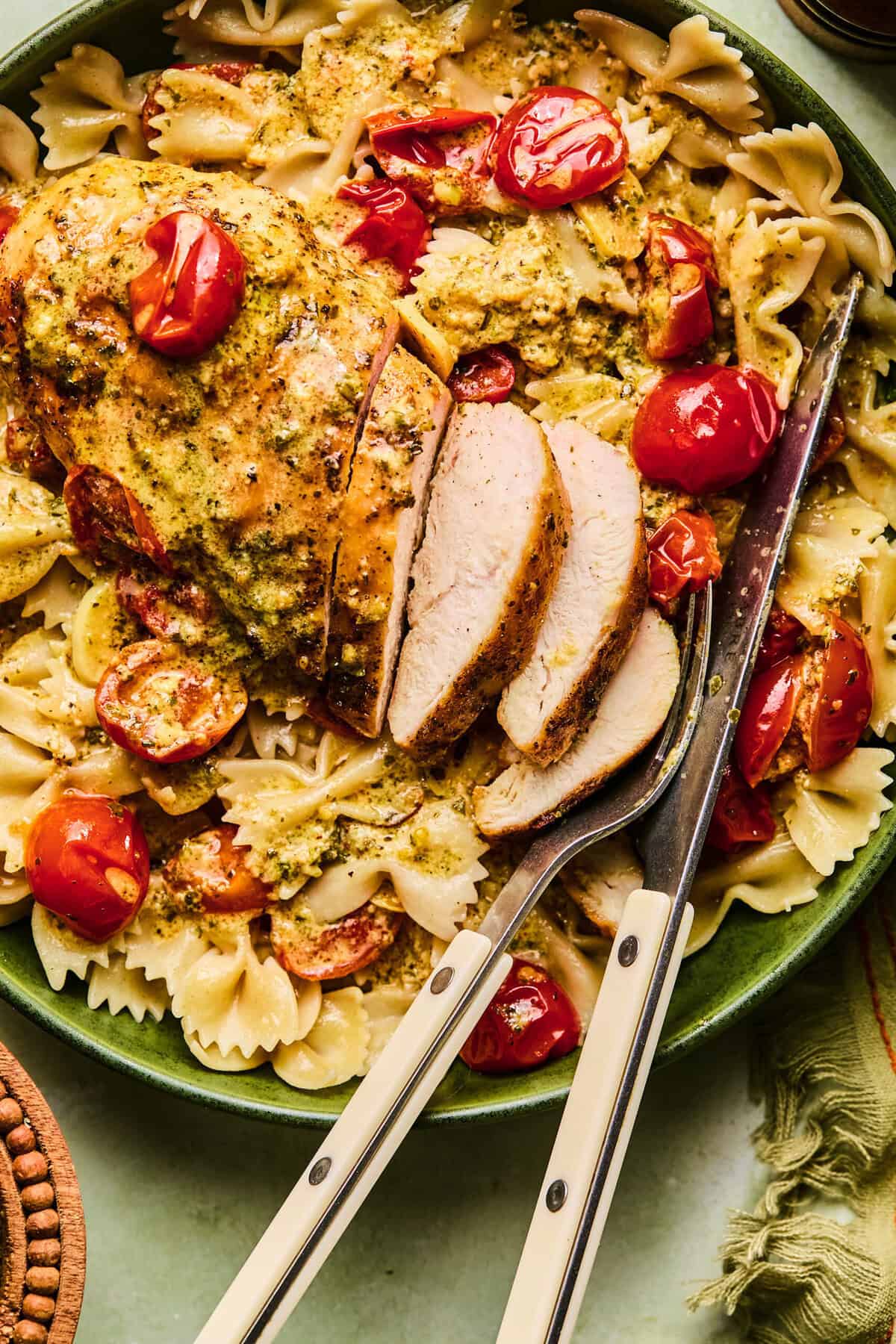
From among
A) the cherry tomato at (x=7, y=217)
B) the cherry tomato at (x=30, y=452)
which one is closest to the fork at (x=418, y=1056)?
the cherry tomato at (x=30, y=452)

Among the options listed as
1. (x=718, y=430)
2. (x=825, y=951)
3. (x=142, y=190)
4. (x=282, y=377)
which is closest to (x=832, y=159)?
(x=718, y=430)

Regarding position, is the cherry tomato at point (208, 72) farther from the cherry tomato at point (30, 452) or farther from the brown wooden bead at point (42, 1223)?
the brown wooden bead at point (42, 1223)

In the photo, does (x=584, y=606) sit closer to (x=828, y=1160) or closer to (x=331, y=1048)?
(x=331, y=1048)

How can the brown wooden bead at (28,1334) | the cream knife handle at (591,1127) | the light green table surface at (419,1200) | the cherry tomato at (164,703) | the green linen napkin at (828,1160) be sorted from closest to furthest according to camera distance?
the cream knife handle at (591,1127), the brown wooden bead at (28,1334), the cherry tomato at (164,703), the green linen napkin at (828,1160), the light green table surface at (419,1200)

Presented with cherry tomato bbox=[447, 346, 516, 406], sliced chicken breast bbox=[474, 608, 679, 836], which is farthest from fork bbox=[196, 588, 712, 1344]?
cherry tomato bbox=[447, 346, 516, 406]

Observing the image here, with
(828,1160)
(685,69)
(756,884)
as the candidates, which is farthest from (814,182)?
(828,1160)
